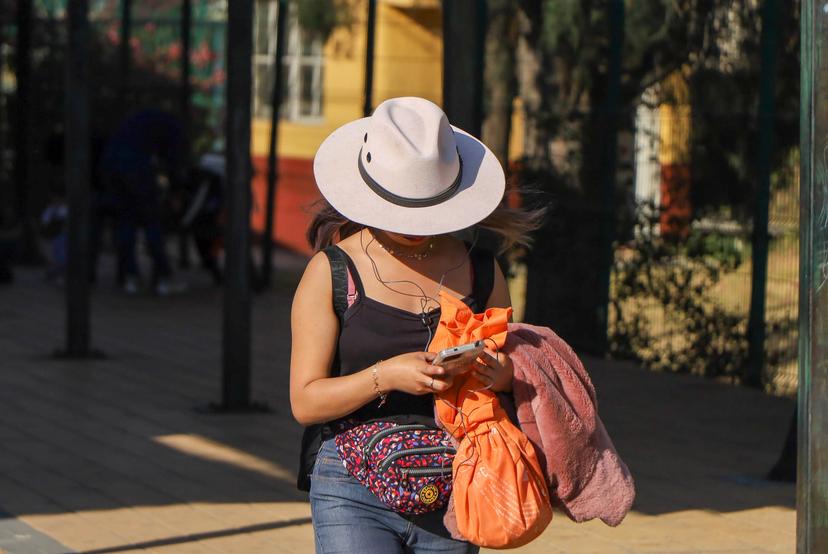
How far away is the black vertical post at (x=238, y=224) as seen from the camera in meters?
8.59

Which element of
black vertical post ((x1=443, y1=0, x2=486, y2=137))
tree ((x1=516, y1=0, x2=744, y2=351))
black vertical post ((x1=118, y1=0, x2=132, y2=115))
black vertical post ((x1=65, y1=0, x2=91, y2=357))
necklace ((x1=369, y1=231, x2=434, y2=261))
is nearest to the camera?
necklace ((x1=369, y1=231, x2=434, y2=261))

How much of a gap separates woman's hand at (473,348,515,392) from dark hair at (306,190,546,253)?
0.39 meters

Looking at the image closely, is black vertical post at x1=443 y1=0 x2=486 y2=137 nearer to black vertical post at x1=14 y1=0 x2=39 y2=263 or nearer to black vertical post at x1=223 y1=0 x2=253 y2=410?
black vertical post at x1=223 y1=0 x2=253 y2=410

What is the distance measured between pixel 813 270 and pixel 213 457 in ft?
13.4

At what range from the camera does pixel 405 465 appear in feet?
11.2

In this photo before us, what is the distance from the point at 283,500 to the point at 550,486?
11.3 feet

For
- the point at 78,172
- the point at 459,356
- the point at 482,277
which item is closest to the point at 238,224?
the point at 78,172

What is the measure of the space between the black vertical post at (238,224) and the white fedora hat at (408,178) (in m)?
5.11

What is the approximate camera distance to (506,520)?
3.29 m

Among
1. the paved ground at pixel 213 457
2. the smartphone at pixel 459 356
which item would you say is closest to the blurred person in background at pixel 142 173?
the paved ground at pixel 213 457

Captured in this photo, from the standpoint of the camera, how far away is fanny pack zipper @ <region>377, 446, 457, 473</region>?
3406 millimetres

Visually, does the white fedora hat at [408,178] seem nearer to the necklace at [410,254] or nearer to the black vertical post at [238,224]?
the necklace at [410,254]

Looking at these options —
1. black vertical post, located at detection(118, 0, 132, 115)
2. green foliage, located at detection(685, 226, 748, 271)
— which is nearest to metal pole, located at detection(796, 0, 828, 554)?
green foliage, located at detection(685, 226, 748, 271)

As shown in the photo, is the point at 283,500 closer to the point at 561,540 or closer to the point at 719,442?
the point at 561,540
